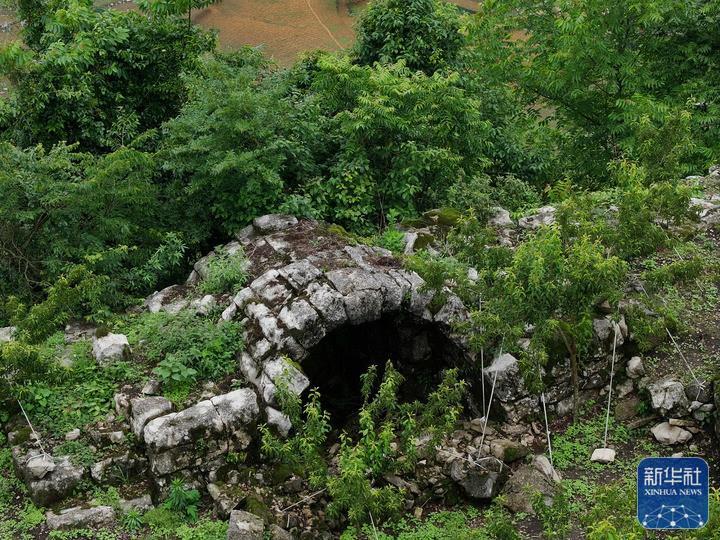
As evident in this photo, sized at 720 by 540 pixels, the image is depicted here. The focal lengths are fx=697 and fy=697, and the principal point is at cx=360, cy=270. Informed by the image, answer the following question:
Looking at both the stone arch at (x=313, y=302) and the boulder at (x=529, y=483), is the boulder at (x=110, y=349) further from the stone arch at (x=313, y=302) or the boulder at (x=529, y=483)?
the boulder at (x=529, y=483)

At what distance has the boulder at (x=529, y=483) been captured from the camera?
21.2 feet

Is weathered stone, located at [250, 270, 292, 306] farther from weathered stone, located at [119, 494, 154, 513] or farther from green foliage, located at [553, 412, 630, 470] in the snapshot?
green foliage, located at [553, 412, 630, 470]

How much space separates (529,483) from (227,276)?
4.16 meters

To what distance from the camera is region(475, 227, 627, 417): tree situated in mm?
6293

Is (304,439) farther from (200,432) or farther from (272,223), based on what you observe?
(272,223)

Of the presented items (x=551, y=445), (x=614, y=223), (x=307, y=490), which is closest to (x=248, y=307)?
(x=307, y=490)

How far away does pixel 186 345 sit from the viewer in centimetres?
775

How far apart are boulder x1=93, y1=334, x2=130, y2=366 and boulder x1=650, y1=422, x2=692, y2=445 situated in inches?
225

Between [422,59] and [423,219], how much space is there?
4.27 metres

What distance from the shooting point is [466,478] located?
6.85 m

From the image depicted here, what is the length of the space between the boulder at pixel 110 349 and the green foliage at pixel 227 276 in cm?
123

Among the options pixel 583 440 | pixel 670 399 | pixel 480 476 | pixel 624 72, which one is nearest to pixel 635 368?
pixel 670 399

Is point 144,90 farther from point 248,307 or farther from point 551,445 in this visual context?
point 551,445

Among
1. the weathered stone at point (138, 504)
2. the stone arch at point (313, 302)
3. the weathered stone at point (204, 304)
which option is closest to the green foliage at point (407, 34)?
the stone arch at point (313, 302)
